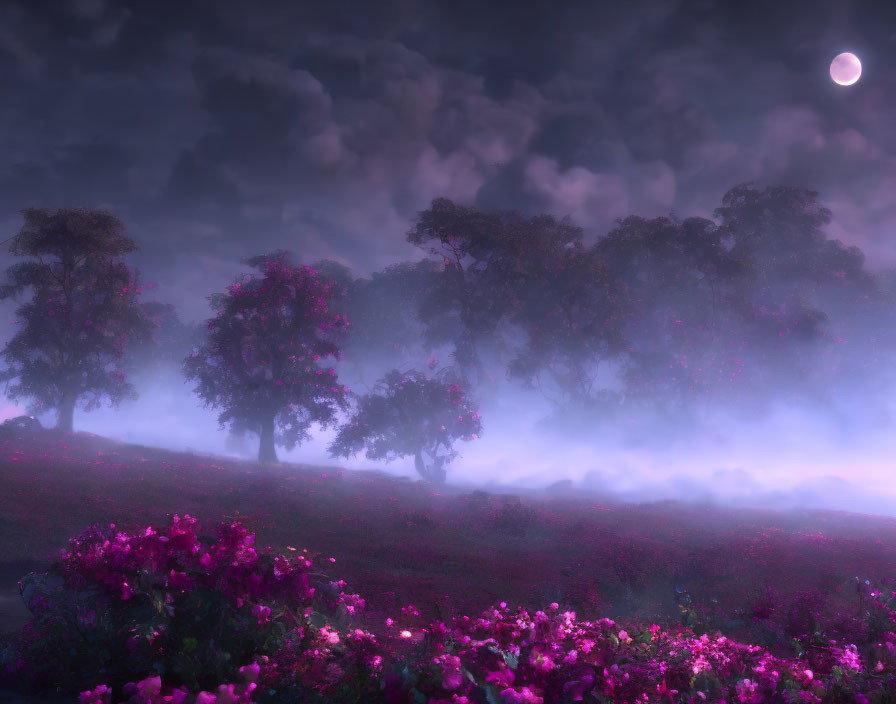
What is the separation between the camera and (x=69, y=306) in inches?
1486

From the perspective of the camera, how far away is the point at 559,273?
42000 mm

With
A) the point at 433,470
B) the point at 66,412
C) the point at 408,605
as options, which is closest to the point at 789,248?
the point at 433,470

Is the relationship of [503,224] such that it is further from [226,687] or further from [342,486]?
[226,687]

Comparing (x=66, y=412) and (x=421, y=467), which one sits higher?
(x=66, y=412)

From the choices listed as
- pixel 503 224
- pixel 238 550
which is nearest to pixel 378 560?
pixel 238 550

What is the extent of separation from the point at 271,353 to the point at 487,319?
15196 millimetres

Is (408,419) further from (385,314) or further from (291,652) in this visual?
(291,652)

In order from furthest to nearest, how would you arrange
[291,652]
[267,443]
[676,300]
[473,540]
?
[676,300] → [267,443] → [473,540] → [291,652]

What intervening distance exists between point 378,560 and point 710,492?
112 feet

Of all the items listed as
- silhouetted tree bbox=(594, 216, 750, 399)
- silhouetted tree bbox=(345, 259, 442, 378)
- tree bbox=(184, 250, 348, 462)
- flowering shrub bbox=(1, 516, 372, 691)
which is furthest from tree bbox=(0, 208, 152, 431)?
flowering shrub bbox=(1, 516, 372, 691)

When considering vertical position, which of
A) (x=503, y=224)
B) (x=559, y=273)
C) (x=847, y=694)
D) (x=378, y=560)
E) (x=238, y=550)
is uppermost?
(x=503, y=224)

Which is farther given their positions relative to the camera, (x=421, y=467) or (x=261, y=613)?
(x=421, y=467)

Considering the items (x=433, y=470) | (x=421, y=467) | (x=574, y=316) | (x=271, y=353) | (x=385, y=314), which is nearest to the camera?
(x=271, y=353)

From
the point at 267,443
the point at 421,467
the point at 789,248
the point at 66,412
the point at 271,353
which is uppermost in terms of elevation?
the point at 789,248
